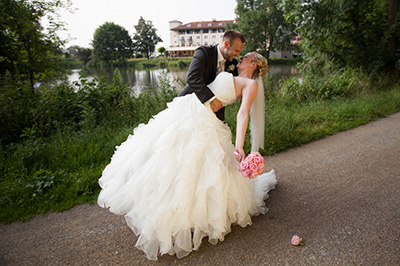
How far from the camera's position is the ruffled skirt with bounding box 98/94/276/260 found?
2.21 m

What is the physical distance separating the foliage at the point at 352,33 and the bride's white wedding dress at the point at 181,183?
29.4 feet

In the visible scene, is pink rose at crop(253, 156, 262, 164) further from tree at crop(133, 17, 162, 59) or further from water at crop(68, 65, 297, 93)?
tree at crop(133, 17, 162, 59)

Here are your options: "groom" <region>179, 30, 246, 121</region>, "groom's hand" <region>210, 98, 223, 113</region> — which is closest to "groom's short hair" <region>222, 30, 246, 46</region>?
"groom" <region>179, 30, 246, 121</region>

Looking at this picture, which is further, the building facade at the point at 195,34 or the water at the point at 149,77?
the building facade at the point at 195,34

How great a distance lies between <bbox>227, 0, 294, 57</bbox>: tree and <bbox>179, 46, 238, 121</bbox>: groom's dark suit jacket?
1560 inches

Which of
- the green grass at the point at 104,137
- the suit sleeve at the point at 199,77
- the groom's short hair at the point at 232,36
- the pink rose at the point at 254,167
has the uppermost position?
the groom's short hair at the point at 232,36

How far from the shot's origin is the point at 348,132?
567 cm

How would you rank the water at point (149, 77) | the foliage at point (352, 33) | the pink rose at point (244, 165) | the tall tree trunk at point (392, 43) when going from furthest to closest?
1. the tall tree trunk at point (392, 43)
2. the foliage at point (352, 33)
3. the water at point (149, 77)
4. the pink rose at point (244, 165)

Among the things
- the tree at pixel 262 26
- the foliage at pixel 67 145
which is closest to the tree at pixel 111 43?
the tree at pixel 262 26

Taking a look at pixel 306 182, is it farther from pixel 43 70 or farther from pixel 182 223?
pixel 43 70

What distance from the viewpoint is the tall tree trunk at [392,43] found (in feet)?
32.5

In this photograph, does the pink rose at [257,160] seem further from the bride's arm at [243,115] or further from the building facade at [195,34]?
the building facade at [195,34]

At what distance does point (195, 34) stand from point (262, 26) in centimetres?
3701

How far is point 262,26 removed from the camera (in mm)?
42188
